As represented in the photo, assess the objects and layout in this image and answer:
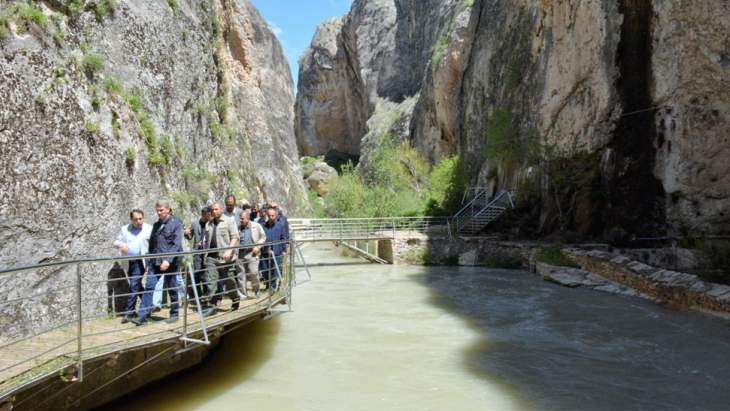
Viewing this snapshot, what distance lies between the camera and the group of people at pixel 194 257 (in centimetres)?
725

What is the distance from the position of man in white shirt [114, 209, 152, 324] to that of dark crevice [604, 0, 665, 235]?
1842cm

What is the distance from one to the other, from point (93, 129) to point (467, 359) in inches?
281

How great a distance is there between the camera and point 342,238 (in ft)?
89.7

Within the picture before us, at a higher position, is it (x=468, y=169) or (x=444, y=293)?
(x=468, y=169)

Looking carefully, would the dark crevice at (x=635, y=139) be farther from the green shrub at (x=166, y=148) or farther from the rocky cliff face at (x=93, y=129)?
the green shrub at (x=166, y=148)

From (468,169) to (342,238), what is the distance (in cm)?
1314

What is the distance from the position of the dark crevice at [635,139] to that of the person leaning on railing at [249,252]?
1643 cm

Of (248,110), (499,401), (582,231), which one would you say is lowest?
(499,401)

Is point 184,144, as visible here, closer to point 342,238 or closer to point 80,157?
point 80,157

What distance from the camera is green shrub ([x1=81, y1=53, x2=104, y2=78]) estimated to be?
365 inches

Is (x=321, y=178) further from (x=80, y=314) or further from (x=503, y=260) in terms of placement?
(x=80, y=314)

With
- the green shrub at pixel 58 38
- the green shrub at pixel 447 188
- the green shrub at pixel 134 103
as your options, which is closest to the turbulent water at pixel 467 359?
the green shrub at pixel 134 103

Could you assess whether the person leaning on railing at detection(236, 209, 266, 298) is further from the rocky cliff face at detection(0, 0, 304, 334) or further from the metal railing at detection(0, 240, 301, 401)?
the rocky cliff face at detection(0, 0, 304, 334)

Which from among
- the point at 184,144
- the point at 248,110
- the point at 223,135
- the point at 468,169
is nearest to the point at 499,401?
the point at 184,144
